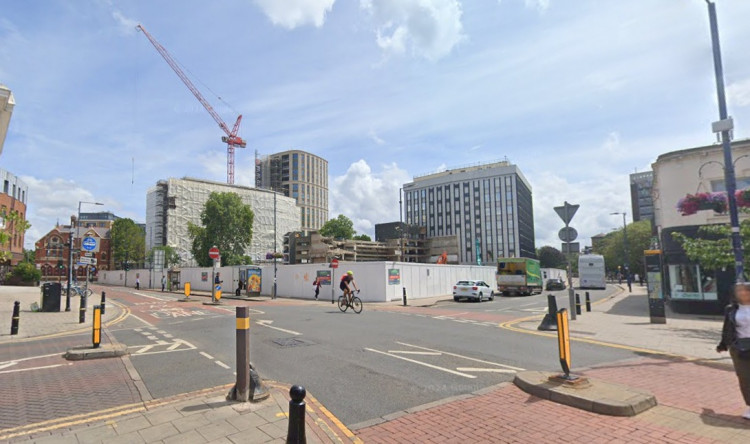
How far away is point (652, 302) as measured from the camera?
50.4ft

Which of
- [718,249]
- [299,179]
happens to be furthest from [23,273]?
[299,179]

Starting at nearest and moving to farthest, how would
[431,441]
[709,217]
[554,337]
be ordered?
1. [431,441]
2. [554,337]
3. [709,217]

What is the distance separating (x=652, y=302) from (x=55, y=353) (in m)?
18.8

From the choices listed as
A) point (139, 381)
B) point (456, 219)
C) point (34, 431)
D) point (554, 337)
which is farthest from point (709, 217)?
point (456, 219)

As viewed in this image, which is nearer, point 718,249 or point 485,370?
point 485,370

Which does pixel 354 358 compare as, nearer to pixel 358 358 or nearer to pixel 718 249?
pixel 358 358

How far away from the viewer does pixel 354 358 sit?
8500mm

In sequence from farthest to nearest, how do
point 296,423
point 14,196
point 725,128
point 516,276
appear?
point 14,196 → point 516,276 → point 725,128 → point 296,423

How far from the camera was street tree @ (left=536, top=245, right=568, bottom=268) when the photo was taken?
418 feet

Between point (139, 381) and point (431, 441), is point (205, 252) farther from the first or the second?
point (431, 441)

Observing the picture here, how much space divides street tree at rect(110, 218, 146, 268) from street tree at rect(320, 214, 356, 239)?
44108 mm

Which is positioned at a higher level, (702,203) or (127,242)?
(127,242)

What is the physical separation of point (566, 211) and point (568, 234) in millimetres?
731

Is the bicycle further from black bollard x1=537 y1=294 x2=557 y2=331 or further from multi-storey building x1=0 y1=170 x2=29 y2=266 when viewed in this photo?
multi-storey building x1=0 y1=170 x2=29 y2=266
